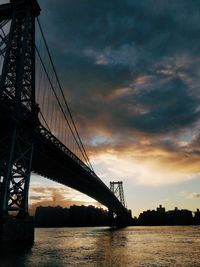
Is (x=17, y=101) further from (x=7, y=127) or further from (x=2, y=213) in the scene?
(x=2, y=213)

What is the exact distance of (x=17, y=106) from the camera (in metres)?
26.8

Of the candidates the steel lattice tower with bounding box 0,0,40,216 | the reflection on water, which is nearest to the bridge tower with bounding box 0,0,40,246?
the steel lattice tower with bounding box 0,0,40,216

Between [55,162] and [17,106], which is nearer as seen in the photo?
[17,106]

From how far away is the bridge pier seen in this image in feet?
69.5

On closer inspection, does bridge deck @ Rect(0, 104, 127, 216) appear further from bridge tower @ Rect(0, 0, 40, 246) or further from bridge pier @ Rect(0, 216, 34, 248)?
bridge pier @ Rect(0, 216, 34, 248)

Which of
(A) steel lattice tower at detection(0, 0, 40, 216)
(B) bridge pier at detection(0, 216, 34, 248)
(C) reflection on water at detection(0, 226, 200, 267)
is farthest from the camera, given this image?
(A) steel lattice tower at detection(0, 0, 40, 216)

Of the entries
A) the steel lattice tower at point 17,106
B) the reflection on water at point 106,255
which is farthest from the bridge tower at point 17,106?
the reflection on water at point 106,255

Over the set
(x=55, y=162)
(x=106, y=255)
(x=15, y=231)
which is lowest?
(x=106, y=255)

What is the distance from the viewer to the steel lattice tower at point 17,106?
2533 centimetres

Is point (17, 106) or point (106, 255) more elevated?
point (17, 106)

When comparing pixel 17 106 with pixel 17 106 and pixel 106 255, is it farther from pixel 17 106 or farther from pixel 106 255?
pixel 106 255

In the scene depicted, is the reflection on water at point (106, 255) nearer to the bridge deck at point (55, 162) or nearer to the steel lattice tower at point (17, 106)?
the steel lattice tower at point (17, 106)

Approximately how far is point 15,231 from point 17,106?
35.8ft

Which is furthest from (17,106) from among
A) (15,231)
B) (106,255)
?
(106,255)
